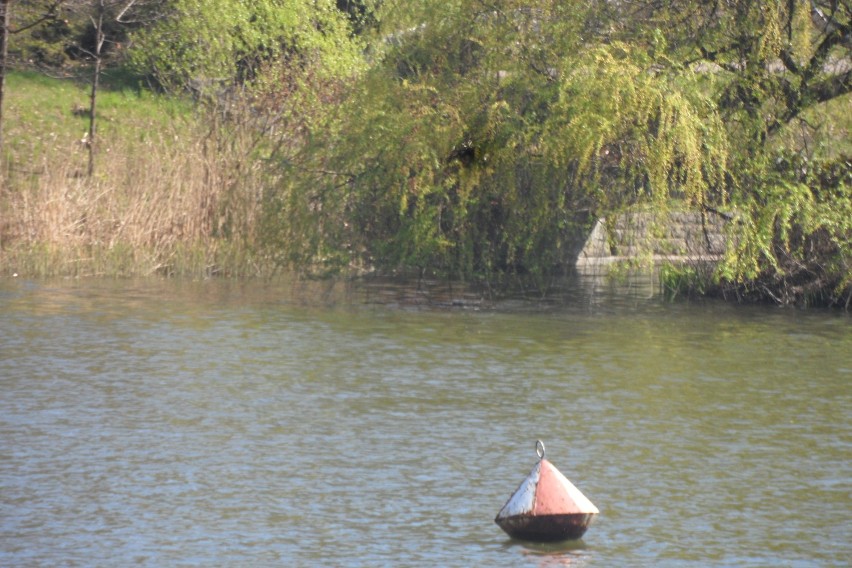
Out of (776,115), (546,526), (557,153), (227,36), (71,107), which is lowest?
(546,526)

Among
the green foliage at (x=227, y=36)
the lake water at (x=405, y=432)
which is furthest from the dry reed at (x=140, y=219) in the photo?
the green foliage at (x=227, y=36)

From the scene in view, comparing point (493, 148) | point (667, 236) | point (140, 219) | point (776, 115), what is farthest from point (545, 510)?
point (140, 219)

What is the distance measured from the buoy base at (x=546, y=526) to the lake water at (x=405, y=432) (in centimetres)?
7

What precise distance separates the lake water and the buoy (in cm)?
9

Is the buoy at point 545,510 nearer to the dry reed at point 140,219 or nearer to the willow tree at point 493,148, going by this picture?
the willow tree at point 493,148

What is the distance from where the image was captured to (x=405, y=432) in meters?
10.6

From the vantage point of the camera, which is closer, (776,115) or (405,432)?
(405,432)

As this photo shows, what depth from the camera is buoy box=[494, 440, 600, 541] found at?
7637 millimetres

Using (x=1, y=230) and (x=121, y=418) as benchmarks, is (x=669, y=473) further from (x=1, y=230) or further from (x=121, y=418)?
(x=1, y=230)

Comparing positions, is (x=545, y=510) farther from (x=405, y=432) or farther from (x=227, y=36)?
(x=227, y=36)

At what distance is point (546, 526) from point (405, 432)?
2.99m

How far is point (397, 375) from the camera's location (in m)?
13.1

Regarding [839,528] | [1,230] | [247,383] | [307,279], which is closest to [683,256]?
[307,279]

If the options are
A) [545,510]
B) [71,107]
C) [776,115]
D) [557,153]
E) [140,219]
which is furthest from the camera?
[71,107]
